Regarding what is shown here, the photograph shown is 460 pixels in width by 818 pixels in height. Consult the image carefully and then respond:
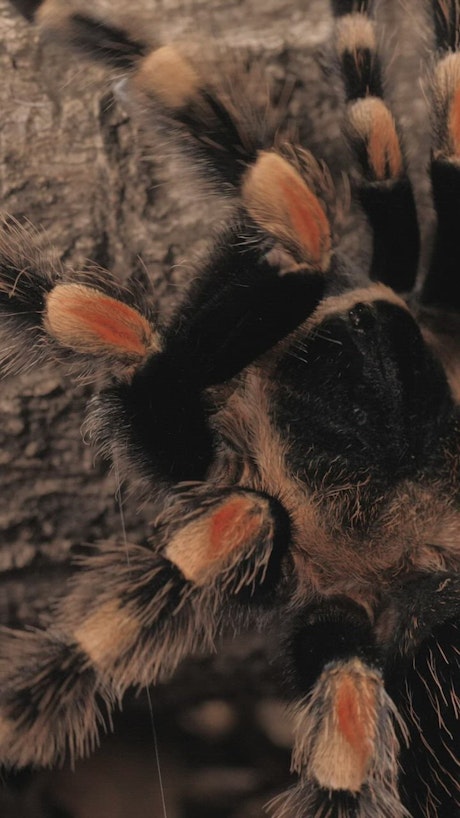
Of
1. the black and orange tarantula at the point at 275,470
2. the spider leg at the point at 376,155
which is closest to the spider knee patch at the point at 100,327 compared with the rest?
the black and orange tarantula at the point at 275,470

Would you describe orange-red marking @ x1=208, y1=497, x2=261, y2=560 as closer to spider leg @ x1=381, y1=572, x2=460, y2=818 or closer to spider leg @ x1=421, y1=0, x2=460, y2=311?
spider leg @ x1=381, y1=572, x2=460, y2=818

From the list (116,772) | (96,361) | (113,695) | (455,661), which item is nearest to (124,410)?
(96,361)

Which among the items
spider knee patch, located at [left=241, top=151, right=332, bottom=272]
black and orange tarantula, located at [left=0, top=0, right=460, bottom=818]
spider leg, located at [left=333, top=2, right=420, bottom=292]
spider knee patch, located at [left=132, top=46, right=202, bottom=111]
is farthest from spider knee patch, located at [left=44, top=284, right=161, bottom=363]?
spider leg, located at [left=333, top=2, right=420, bottom=292]

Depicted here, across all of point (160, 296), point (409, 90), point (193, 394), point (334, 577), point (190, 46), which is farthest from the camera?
point (409, 90)

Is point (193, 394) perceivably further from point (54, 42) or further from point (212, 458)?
point (54, 42)

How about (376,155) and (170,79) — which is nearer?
(170,79)

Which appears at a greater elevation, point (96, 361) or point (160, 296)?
point (96, 361)

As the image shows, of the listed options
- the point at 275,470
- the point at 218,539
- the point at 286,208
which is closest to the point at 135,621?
the point at 218,539

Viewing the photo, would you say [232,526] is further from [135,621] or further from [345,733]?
[345,733]
